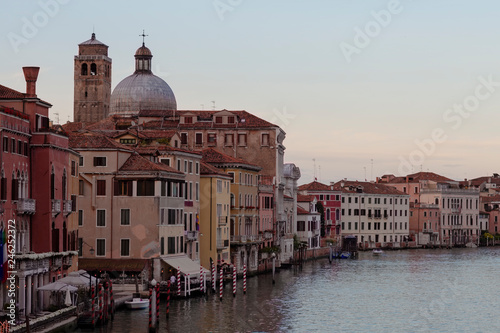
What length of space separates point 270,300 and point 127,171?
8.74 metres

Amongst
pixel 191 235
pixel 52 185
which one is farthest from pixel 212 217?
pixel 52 185

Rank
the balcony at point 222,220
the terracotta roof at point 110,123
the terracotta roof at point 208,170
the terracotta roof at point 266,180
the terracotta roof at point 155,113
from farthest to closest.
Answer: the terracotta roof at point 155,113
the terracotta roof at point 110,123
the terracotta roof at point 266,180
the balcony at point 222,220
the terracotta roof at point 208,170

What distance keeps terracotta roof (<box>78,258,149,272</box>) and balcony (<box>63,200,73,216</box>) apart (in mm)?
6456

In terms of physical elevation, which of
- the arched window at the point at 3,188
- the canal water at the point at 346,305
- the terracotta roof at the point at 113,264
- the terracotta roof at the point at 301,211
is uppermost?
the arched window at the point at 3,188

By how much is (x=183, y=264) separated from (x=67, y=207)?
34.3 ft

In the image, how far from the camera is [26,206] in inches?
1363

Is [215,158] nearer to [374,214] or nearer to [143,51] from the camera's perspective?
[143,51]

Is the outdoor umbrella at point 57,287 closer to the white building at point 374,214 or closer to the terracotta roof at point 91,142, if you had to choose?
the terracotta roof at point 91,142

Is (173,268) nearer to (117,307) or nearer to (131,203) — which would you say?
(131,203)

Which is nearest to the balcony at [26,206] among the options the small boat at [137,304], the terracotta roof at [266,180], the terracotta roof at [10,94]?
the terracotta roof at [10,94]

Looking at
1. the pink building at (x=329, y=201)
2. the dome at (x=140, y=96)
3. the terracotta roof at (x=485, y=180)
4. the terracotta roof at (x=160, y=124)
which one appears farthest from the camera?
the terracotta roof at (x=485, y=180)

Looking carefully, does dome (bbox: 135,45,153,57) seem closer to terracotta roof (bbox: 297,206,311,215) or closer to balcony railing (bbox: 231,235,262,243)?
terracotta roof (bbox: 297,206,311,215)

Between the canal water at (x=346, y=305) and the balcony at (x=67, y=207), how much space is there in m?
4.27

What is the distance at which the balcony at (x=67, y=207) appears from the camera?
3822cm
